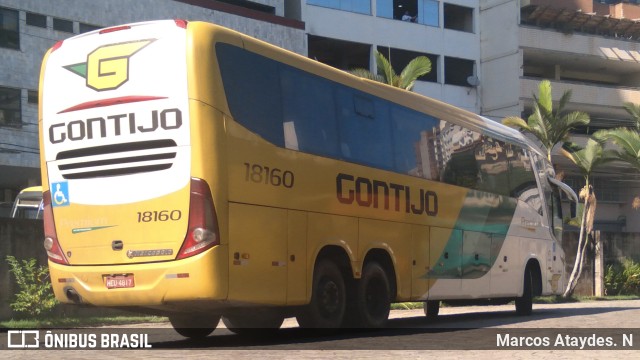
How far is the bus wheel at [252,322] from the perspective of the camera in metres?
13.5

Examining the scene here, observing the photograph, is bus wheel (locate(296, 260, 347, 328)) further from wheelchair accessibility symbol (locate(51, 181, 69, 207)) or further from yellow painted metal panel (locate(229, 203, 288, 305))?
wheelchair accessibility symbol (locate(51, 181, 69, 207))

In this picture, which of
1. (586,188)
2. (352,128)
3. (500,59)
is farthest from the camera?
(500,59)

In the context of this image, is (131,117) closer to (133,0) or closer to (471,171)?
(471,171)

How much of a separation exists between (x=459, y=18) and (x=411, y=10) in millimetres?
4686

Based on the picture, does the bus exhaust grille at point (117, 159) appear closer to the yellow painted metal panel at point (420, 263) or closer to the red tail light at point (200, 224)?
the red tail light at point (200, 224)

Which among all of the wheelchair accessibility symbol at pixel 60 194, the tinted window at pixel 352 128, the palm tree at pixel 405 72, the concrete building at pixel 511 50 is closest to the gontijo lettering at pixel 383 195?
the tinted window at pixel 352 128

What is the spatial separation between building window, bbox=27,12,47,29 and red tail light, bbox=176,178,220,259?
985 inches

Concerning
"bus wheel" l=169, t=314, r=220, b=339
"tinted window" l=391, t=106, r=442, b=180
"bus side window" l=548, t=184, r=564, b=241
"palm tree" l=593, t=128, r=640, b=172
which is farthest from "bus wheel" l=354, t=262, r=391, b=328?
"palm tree" l=593, t=128, r=640, b=172

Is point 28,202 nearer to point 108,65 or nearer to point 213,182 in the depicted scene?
point 108,65

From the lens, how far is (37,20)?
111 feet

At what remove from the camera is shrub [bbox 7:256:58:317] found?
18.3 meters

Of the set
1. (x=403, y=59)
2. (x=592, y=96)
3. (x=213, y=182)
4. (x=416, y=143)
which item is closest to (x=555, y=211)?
(x=416, y=143)

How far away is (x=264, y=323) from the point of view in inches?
561

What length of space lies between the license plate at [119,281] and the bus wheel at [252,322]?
2151mm
